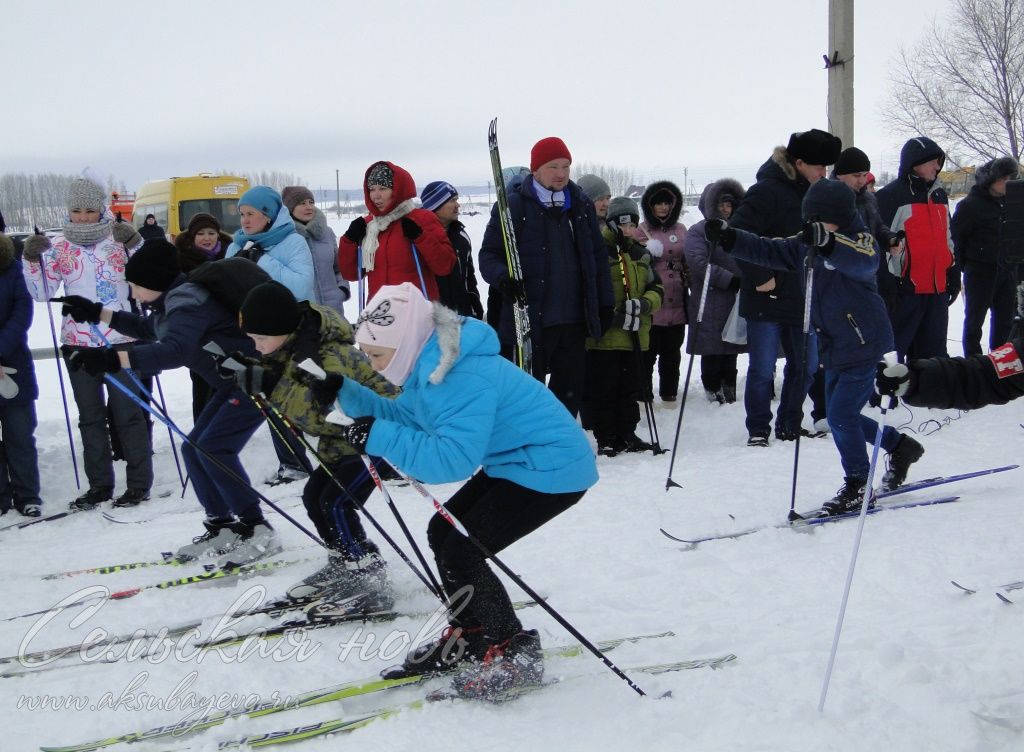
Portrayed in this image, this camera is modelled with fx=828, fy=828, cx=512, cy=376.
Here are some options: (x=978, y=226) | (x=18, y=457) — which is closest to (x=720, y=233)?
(x=978, y=226)

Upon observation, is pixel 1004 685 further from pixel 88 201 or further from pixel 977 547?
pixel 88 201

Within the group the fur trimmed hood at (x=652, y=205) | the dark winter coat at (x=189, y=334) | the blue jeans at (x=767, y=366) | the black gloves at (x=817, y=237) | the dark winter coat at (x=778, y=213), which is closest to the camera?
the dark winter coat at (x=189, y=334)

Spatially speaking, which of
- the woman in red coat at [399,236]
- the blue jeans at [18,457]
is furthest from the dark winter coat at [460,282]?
the blue jeans at [18,457]

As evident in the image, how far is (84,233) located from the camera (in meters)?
5.64

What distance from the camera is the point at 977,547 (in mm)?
3926

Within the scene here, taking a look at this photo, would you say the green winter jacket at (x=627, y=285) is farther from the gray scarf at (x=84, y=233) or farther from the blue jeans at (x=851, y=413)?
the gray scarf at (x=84, y=233)

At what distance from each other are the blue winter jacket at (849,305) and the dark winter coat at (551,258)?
1308mm

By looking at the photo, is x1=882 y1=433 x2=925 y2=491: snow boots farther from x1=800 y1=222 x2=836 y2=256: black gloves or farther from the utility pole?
the utility pole

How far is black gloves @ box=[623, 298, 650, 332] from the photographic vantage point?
19.8ft

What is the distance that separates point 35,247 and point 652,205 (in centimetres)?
483

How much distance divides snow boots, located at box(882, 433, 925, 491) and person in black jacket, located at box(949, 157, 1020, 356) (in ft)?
A: 9.67

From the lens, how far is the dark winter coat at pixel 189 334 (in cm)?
411

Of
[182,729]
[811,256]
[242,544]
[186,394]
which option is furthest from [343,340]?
[186,394]

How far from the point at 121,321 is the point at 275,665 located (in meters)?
2.37
